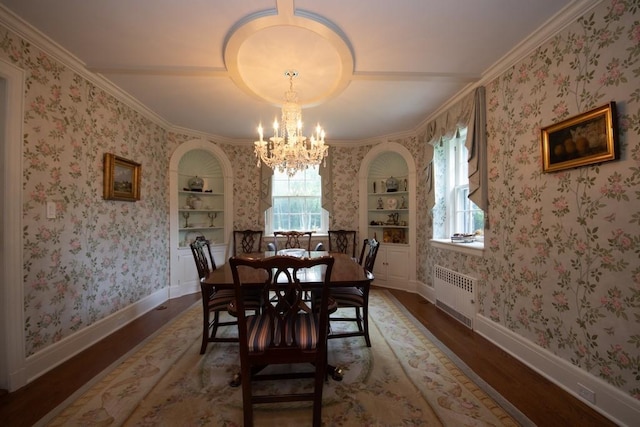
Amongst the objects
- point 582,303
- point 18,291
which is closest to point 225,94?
point 18,291

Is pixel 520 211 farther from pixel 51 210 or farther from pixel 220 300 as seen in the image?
pixel 51 210

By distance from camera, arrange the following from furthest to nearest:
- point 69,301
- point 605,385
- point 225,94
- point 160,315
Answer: point 160,315
point 225,94
point 69,301
point 605,385

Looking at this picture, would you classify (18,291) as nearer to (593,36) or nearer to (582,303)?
(582,303)

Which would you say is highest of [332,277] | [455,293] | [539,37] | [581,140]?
[539,37]

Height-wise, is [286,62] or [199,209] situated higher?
[286,62]

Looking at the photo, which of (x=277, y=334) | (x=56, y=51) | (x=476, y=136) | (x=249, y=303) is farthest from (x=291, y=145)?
(x=56, y=51)

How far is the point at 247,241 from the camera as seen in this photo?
14.1ft

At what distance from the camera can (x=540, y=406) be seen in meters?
1.52

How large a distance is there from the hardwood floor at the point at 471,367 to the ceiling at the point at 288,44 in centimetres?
248

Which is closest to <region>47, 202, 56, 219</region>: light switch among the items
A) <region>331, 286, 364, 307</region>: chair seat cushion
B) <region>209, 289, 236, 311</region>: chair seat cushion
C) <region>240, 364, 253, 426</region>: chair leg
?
<region>209, 289, 236, 311</region>: chair seat cushion

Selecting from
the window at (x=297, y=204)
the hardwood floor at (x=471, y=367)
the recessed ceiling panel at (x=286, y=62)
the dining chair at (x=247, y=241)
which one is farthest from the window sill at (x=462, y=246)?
the dining chair at (x=247, y=241)

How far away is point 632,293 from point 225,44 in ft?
9.90

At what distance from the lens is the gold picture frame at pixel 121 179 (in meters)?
2.52

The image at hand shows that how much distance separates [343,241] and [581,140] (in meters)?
3.14
